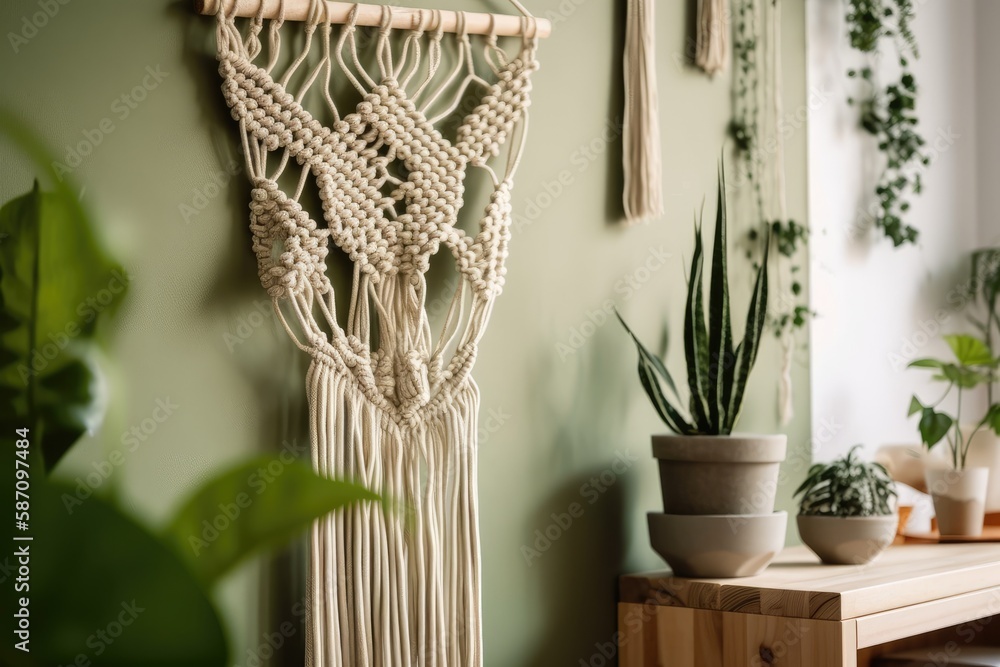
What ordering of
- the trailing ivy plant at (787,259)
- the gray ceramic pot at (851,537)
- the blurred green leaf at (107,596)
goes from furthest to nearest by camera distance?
the trailing ivy plant at (787,259) < the gray ceramic pot at (851,537) < the blurred green leaf at (107,596)

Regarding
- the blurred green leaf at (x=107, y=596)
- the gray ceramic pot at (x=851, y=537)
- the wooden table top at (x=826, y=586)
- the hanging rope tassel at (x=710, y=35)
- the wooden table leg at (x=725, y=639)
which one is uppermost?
the hanging rope tassel at (x=710, y=35)

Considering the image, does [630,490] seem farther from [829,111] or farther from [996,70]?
[996,70]

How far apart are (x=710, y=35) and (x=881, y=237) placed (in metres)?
0.79

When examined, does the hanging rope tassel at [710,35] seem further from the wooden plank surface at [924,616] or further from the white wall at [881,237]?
the wooden plank surface at [924,616]

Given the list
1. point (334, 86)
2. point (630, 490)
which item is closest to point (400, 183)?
point (334, 86)

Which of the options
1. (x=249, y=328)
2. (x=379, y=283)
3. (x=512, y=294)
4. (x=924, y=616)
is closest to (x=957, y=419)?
(x=924, y=616)

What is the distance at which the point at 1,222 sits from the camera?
50 cm

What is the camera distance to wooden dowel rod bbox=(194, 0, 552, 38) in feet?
Answer: 4.17

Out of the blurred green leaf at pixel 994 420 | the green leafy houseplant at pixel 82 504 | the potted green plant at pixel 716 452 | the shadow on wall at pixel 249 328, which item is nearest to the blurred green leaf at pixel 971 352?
the blurred green leaf at pixel 994 420

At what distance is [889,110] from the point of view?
7.55 feet

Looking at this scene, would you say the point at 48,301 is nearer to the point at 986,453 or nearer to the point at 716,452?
the point at 716,452

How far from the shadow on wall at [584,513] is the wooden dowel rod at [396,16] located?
53 cm

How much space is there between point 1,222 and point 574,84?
1.28 meters

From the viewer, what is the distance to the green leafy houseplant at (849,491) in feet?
5.44
